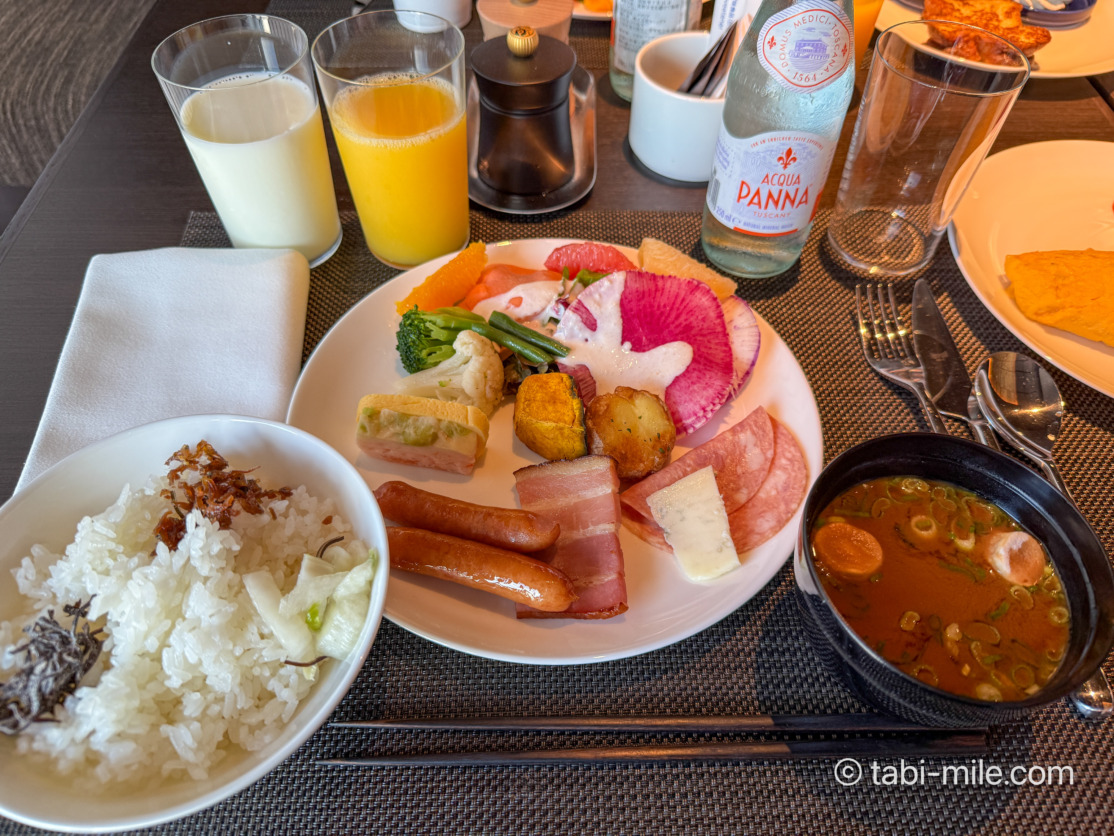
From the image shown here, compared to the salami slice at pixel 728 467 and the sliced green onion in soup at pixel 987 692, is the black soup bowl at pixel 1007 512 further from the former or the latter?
the salami slice at pixel 728 467

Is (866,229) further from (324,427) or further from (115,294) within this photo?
(115,294)

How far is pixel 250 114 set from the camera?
167cm

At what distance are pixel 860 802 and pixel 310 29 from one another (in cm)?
290

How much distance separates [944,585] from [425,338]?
112cm

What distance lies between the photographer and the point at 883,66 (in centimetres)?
161

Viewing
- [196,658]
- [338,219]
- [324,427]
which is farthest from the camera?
[338,219]

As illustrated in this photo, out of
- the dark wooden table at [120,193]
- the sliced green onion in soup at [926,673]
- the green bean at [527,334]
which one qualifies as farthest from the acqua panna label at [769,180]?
the sliced green onion in soup at [926,673]

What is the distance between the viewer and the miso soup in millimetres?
1021

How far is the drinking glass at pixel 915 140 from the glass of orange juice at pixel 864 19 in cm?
41

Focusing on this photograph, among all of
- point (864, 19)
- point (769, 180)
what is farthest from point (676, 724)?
point (864, 19)

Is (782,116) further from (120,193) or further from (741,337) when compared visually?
(120,193)

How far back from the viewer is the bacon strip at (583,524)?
46.6 inches

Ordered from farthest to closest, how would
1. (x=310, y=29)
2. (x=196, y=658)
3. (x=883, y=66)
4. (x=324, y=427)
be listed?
(x=310, y=29), (x=883, y=66), (x=324, y=427), (x=196, y=658)

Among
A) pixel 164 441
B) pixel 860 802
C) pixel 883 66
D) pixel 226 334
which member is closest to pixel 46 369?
pixel 226 334
